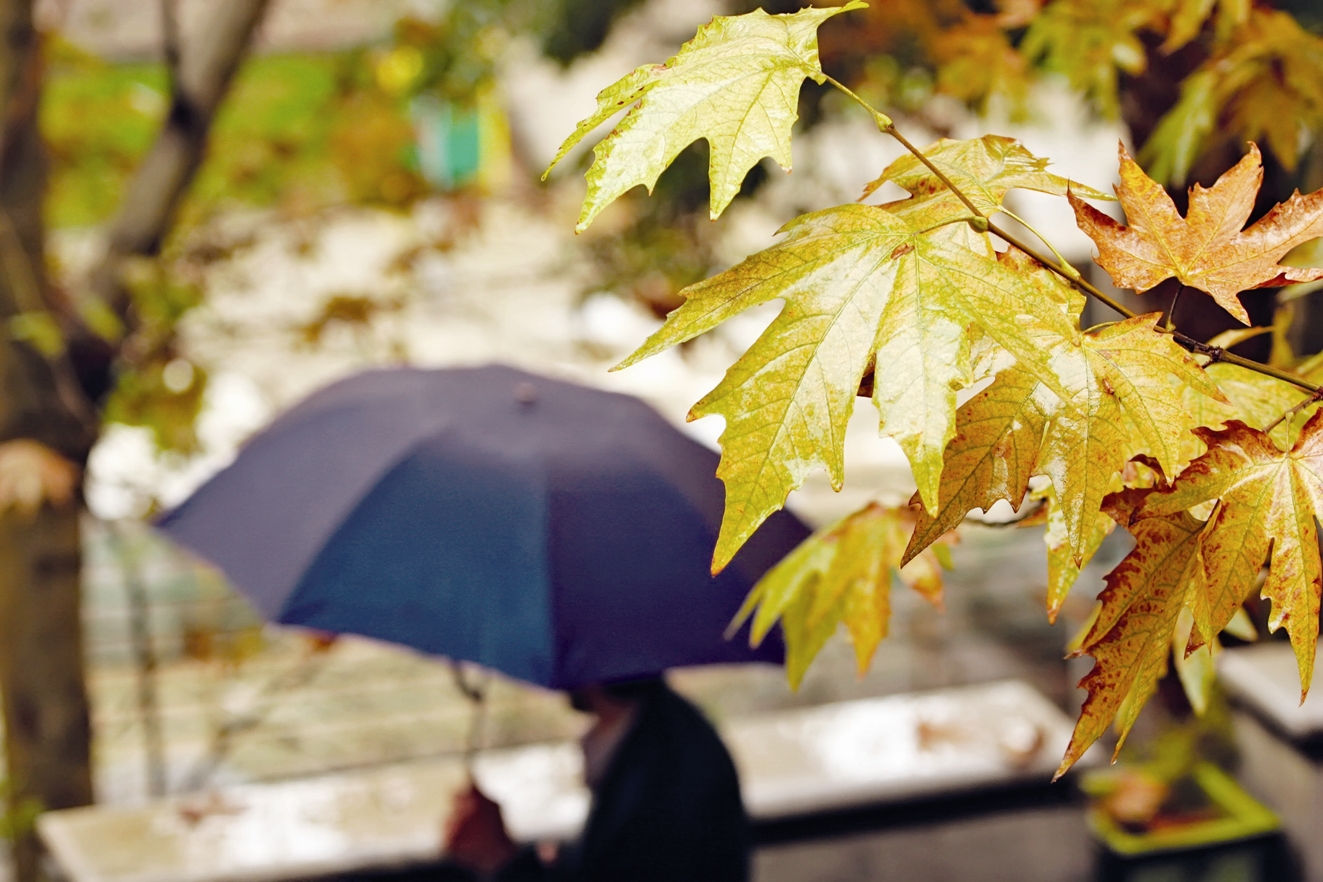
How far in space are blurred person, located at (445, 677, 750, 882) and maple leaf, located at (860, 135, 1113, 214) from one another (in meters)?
1.39

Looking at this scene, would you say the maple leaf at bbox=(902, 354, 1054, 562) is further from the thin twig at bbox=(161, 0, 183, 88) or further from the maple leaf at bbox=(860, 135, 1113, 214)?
the thin twig at bbox=(161, 0, 183, 88)

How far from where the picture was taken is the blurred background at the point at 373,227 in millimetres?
2836

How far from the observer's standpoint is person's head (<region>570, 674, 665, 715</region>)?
250 centimetres

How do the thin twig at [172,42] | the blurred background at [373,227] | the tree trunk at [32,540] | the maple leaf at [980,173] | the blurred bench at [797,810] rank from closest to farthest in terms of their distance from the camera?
1. the maple leaf at [980,173]
2. the blurred background at [373,227]
3. the blurred bench at [797,810]
4. the tree trunk at [32,540]
5. the thin twig at [172,42]

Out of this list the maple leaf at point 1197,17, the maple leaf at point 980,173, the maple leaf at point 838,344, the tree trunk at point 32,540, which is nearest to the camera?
the maple leaf at point 838,344

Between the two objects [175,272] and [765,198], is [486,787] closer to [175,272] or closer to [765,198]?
[175,272]

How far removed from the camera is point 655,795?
2.48 metres

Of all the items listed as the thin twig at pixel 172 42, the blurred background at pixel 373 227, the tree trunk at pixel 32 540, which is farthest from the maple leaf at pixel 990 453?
the thin twig at pixel 172 42

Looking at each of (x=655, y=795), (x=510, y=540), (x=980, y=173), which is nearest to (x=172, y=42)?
(x=510, y=540)

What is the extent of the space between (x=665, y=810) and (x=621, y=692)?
25 centimetres

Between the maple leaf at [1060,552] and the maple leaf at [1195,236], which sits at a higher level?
the maple leaf at [1195,236]

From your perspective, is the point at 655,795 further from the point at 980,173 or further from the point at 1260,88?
the point at 1260,88

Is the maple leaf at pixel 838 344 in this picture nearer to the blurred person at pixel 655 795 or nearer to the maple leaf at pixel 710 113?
the maple leaf at pixel 710 113

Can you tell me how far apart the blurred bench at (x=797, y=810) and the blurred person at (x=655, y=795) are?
0.70 metres
